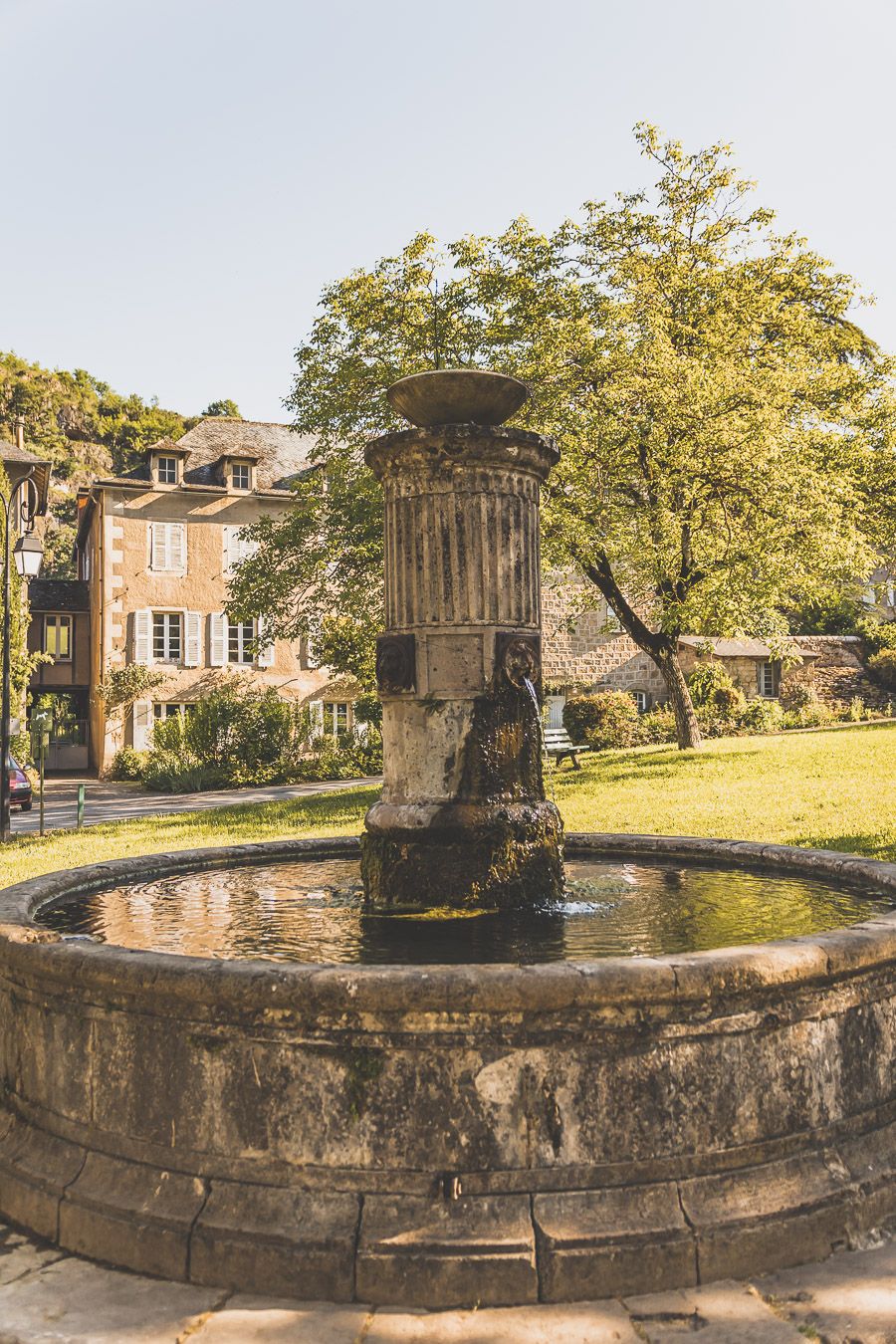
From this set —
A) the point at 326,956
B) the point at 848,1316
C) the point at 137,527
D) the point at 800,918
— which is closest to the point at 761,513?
the point at 800,918

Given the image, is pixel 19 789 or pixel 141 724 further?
pixel 141 724

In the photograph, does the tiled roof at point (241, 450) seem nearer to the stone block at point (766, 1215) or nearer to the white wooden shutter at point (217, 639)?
the white wooden shutter at point (217, 639)

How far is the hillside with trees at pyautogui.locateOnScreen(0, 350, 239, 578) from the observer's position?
6538 cm

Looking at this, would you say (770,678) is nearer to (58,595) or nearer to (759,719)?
(759,719)

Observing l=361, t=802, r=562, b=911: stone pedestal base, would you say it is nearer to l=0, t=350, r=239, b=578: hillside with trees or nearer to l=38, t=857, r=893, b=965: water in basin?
l=38, t=857, r=893, b=965: water in basin

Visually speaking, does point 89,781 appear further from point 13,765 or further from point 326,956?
point 326,956

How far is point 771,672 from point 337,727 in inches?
538

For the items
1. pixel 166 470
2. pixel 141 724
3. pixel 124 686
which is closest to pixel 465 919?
pixel 124 686

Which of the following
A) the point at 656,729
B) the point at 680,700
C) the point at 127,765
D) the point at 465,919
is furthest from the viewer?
the point at 127,765

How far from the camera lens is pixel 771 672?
3322 centimetres

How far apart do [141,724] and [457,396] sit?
2587cm

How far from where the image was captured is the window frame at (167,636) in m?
30.6

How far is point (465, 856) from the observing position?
5191mm

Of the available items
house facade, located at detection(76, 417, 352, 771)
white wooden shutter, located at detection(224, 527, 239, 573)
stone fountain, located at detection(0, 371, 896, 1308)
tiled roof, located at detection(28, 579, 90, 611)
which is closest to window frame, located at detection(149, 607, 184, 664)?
house facade, located at detection(76, 417, 352, 771)
